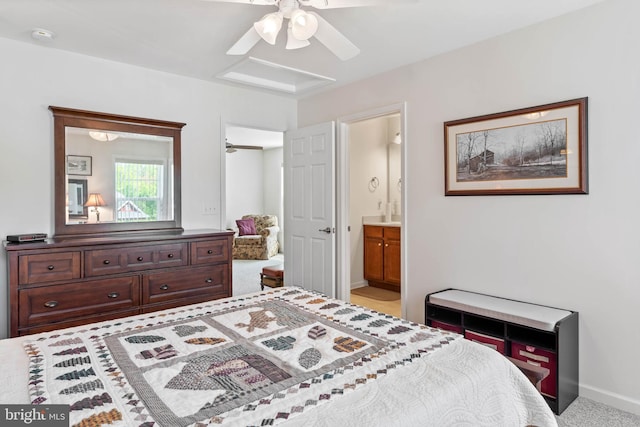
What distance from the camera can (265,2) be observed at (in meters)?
1.92

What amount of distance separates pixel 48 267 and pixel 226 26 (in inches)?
80.5

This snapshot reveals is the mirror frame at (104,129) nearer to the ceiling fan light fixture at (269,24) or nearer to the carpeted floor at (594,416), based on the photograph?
the ceiling fan light fixture at (269,24)

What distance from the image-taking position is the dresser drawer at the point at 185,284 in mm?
3105

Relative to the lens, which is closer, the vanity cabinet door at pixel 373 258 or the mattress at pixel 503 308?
the mattress at pixel 503 308

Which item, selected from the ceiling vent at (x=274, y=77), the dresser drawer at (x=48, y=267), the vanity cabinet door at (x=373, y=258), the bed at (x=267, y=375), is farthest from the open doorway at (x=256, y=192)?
the bed at (x=267, y=375)

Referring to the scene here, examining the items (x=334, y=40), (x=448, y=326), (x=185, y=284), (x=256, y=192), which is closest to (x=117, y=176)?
(x=185, y=284)

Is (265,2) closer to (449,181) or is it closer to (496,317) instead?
(449,181)

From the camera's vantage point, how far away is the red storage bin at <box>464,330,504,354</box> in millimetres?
2572

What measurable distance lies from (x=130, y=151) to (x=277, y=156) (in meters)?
5.68

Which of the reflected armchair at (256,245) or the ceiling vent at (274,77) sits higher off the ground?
the ceiling vent at (274,77)

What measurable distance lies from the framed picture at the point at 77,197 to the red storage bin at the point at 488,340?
10.4 feet

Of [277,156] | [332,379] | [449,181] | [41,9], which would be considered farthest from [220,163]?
[277,156]

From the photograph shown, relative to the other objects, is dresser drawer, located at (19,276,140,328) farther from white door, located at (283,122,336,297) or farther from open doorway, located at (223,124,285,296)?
open doorway, located at (223,124,285,296)

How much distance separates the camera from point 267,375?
50.1 inches
